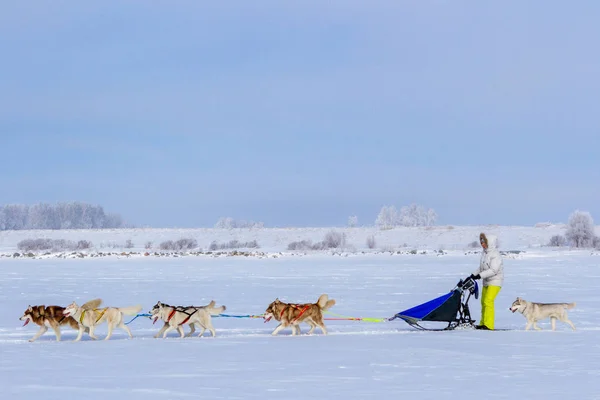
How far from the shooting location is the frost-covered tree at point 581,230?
2005 inches

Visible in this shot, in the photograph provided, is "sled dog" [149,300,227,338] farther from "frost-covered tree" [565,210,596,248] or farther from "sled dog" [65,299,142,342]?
"frost-covered tree" [565,210,596,248]

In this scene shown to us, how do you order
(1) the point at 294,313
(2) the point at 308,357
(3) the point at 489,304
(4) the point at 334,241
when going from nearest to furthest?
(2) the point at 308,357
(1) the point at 294,313
(3) the point at 489,304
(4) the point at 334,241

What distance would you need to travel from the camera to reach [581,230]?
51.4 m

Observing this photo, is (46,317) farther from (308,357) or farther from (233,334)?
(308,357)

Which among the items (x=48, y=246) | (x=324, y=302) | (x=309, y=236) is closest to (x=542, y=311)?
(x=324, y=302)

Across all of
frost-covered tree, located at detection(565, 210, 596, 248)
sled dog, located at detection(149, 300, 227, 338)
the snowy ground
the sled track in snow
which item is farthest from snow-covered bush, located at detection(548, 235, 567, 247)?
sled dog, located at detection(149, 300, 227, 338)

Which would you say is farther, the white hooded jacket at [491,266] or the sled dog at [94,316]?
the white hooded jacket at [491,266]

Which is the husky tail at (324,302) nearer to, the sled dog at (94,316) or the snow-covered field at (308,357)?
the snow-covered field at (308,357)

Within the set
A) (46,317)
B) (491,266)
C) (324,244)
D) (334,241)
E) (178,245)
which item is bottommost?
(46,317)

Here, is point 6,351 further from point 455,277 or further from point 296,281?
point 455,277

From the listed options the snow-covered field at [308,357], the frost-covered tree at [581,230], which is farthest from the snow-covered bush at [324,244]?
the snow-covered field at [308,357]

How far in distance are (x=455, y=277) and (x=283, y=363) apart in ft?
51.2

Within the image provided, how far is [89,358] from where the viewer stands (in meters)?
8.53

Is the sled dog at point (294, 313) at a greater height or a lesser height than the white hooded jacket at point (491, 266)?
lesser
